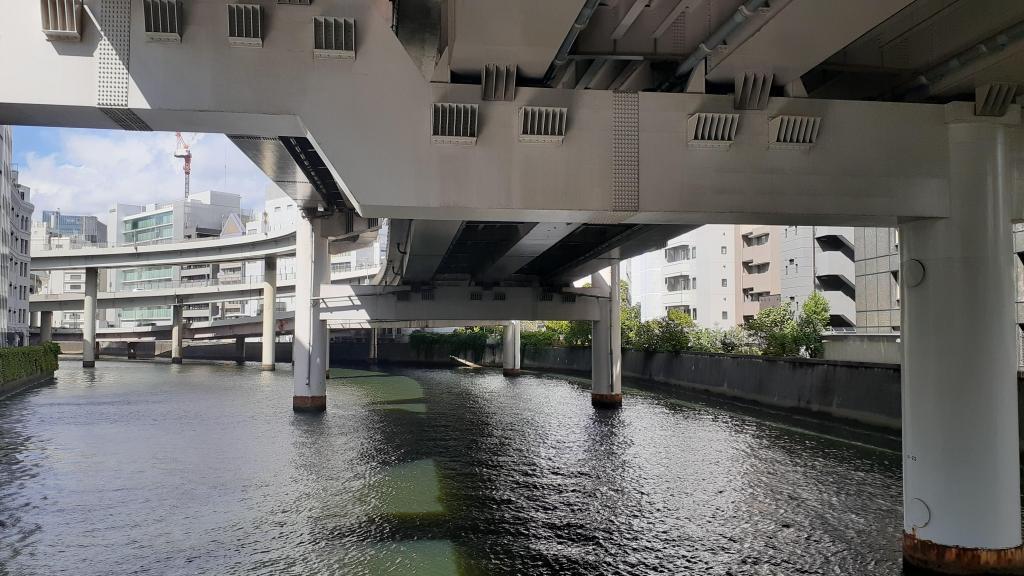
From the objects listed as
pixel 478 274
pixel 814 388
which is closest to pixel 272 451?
pixel 478 274

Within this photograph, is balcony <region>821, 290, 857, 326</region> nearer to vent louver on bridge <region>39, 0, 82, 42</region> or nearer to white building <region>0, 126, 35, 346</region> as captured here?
vent louver on bridge <region>39, 0, 82, 42</region>

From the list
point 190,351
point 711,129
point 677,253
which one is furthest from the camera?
point 190,351

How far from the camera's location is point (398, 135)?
889 cm

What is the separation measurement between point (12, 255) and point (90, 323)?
10046 millimetres

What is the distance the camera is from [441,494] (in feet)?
54.2

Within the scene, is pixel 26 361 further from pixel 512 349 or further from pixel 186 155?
pixel 186 155

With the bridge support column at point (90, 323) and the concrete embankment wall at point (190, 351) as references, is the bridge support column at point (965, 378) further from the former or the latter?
the concrete embankment wall at point (190, 351)

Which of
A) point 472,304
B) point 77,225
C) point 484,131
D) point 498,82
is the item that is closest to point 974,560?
point 484,131

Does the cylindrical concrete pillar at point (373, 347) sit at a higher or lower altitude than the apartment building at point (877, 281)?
lower

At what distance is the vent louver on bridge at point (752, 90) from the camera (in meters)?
9.38

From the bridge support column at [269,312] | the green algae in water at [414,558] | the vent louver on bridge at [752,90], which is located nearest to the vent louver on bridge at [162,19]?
the vent louver on bridge at [752,90]

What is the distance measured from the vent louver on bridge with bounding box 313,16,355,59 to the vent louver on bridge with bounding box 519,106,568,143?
2.21 meters

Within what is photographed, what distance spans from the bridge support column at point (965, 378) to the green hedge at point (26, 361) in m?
43.5

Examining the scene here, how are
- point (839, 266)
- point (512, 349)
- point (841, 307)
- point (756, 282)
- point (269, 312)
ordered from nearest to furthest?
1. point (839, 266)
2. point (841, 307)
3. point (512, 349)
4. point (269, 312)
5. point (756, 282)
